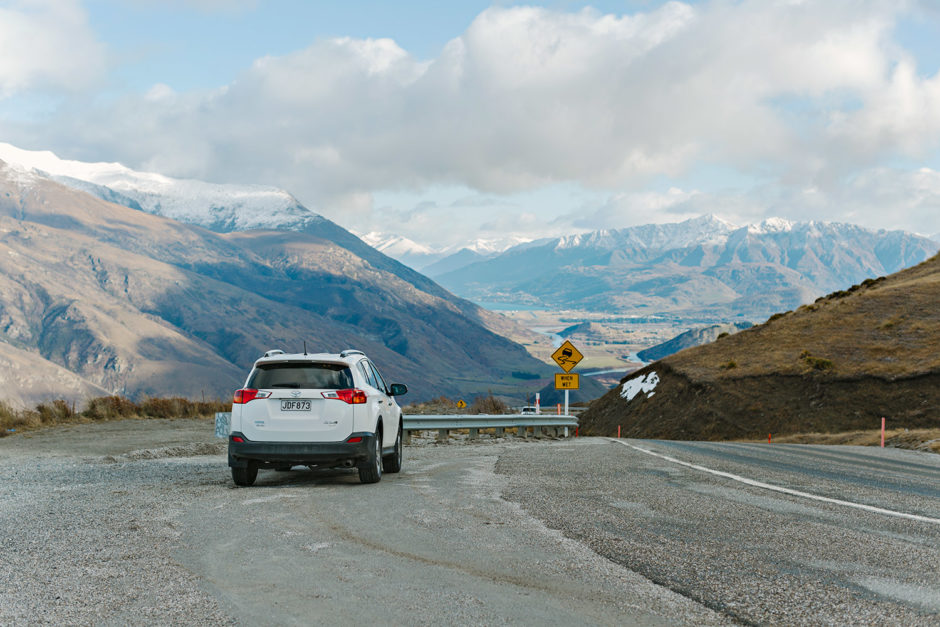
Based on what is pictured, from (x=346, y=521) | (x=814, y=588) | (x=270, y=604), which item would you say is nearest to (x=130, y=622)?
(x=270, y=604)

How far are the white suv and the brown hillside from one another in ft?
92.7

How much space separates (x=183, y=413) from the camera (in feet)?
79.7

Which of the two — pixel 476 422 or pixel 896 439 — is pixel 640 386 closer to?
pixel 896 439

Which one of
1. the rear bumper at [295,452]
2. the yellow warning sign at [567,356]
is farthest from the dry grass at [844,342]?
the rear bumper at [295,452]

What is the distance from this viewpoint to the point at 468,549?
656 cm

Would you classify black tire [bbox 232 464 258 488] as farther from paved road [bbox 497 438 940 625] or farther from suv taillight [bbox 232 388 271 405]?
paved road [bbox 497 438 940 625]

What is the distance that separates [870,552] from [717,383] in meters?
35.8

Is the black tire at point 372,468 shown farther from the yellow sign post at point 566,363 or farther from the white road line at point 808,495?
the yellow sign post at point 566,363

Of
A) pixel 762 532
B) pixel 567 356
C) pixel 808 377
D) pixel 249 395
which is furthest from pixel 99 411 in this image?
pixel 808 377

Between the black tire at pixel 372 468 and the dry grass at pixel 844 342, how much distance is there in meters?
30.8

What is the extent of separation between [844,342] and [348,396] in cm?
3670

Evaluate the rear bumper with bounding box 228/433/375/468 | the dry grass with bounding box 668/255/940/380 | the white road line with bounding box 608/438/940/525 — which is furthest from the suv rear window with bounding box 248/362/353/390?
the dry grass with bounding box 668/255/940/380

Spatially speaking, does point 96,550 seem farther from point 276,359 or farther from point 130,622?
point 276,359

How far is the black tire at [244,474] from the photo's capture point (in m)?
10.8
